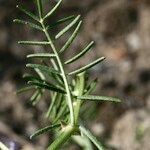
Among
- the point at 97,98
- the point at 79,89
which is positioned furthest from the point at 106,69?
the point at 97,98

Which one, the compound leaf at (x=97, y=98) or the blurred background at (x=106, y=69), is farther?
the blurred background at (x=106, y=69)

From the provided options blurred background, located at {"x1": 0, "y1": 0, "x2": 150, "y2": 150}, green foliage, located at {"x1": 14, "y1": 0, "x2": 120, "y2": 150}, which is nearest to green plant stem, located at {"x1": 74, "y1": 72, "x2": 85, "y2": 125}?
green foliage, located at {"x1": 14, "y1": 0, "x2": 120, "y2": 150}

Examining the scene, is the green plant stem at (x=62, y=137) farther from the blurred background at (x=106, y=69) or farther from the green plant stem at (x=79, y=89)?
the blurred background at (x=106, y=69)

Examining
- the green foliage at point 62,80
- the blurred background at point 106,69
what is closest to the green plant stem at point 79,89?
the green foliage at point 62,80

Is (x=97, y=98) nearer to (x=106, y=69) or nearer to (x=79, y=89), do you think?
(x=79, y=89)

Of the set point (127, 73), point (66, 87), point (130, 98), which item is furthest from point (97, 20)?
point (66, 87)

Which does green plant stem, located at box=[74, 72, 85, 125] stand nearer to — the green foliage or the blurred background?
the green foliage
